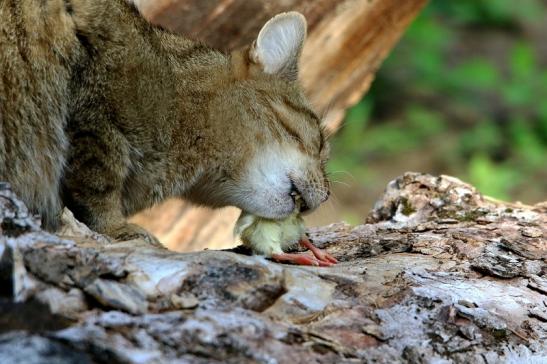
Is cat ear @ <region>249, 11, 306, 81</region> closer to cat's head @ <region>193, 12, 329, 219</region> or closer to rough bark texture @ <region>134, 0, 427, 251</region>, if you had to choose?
cat's head @ <region>193, 12, 329, 219</region>

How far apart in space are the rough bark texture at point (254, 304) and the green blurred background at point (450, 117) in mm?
3996

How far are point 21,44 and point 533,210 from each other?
2.07 metres

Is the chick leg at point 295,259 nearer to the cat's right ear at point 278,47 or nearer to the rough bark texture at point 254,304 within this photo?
the rough bark texture at point 254,304

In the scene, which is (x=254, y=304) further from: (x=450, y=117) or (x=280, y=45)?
(x=450, y=117)

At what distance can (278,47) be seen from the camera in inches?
128

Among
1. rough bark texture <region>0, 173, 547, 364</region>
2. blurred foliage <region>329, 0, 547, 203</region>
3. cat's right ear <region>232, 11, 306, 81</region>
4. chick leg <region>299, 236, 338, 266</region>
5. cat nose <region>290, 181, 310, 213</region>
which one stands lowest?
rough bark texture <region>0, 173, 547, 364</region>

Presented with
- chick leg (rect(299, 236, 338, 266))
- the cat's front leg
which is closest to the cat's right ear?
the cat's front leg

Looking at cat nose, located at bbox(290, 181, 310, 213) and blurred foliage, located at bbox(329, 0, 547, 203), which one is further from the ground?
blurred foliage, located at bbox(329, 0, 547, 203)

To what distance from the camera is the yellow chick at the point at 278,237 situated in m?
2.70

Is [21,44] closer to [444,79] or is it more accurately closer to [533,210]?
[533,210]

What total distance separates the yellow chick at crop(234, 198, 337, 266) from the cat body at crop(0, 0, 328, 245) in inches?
1.7

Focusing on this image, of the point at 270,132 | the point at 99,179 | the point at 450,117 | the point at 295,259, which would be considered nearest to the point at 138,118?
the point at 99,179

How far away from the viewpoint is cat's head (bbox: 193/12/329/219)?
10.0 feet

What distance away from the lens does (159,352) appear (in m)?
1.70
